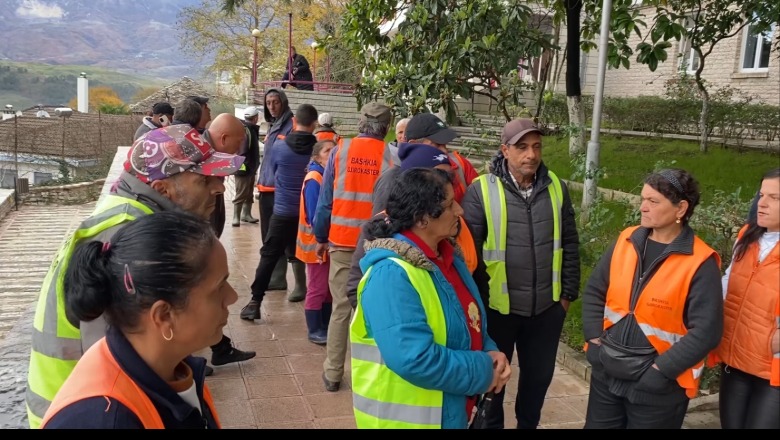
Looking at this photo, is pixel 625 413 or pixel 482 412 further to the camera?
pixel 625 413

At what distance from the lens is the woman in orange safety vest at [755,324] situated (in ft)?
8.57

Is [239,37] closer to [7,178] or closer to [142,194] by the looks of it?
[7,178]

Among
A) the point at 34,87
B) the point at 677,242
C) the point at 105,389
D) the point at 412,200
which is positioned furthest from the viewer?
the point at 34,87

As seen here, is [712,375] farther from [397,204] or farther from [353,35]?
[353,35]

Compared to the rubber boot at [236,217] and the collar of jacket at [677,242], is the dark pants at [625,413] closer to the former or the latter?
the collar of jacket at [677,242]

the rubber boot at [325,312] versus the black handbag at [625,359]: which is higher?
the black handbag at [625,359]

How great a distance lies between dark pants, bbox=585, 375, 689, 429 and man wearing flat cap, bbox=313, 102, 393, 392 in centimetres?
186

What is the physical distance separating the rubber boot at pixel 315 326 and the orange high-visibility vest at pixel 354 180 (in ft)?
3.49

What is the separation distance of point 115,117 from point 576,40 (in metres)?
23.1

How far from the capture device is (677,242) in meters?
2.80

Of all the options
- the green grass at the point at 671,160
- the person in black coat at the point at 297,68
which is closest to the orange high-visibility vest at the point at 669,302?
the green grass at the point at 671,160

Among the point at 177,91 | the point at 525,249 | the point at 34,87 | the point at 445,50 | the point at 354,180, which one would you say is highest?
the point at 34,87

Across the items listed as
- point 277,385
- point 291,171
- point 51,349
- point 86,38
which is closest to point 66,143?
point 291,171

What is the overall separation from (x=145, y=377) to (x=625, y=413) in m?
2.31
